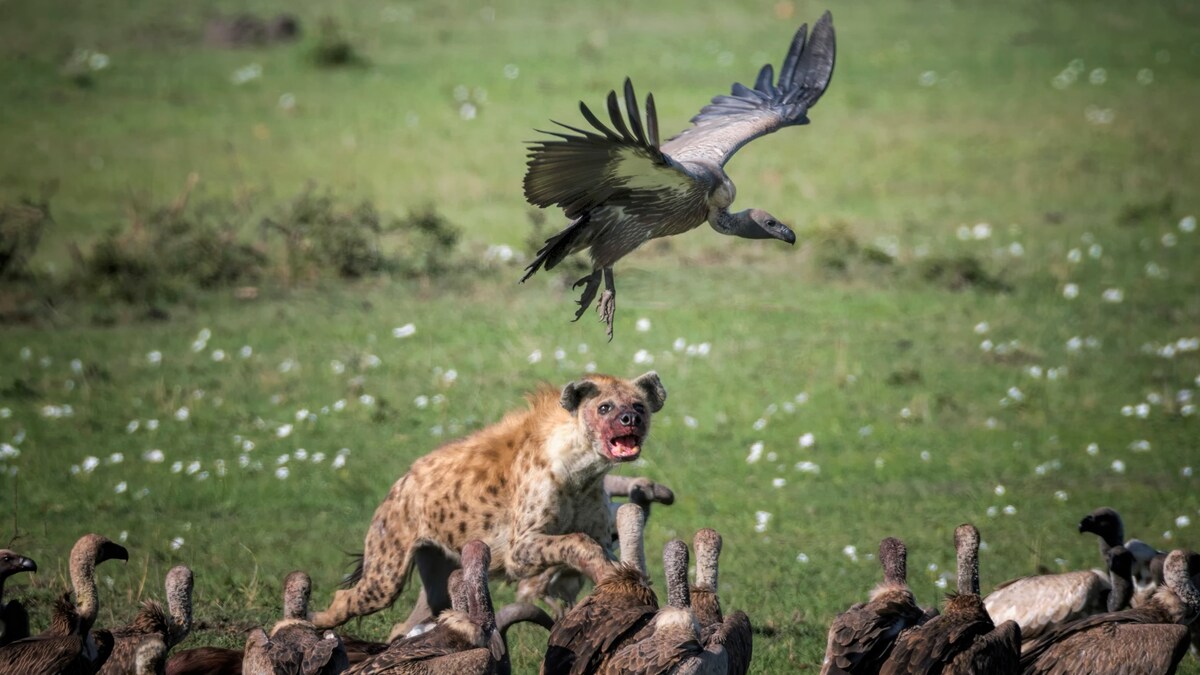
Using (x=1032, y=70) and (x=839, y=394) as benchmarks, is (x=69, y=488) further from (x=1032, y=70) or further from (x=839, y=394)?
(x=1032, y=70)

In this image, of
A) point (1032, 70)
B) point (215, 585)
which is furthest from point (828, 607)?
point (1032, 70)

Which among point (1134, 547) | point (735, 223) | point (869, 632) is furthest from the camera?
point (1134, 547)

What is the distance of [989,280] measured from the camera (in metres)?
15.9

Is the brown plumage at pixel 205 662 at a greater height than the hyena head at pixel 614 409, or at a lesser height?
lesser

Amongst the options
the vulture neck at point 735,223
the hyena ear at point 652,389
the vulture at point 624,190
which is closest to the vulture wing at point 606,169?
the vulture at point 624,190

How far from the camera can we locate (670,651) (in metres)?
6.31

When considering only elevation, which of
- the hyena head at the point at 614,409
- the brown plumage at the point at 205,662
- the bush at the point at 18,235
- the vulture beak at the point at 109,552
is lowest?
the brown plumage at the point at 205,662

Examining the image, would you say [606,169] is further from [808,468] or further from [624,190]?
[808,468]

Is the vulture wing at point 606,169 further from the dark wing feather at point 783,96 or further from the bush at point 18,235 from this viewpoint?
the bush at point 18,235

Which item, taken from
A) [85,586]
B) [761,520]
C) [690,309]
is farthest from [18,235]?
[85,586]

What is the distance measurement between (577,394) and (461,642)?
5.92 feet

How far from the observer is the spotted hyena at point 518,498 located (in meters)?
8.07

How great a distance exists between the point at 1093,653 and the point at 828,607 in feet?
7.58

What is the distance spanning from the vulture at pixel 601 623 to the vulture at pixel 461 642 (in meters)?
0.27
